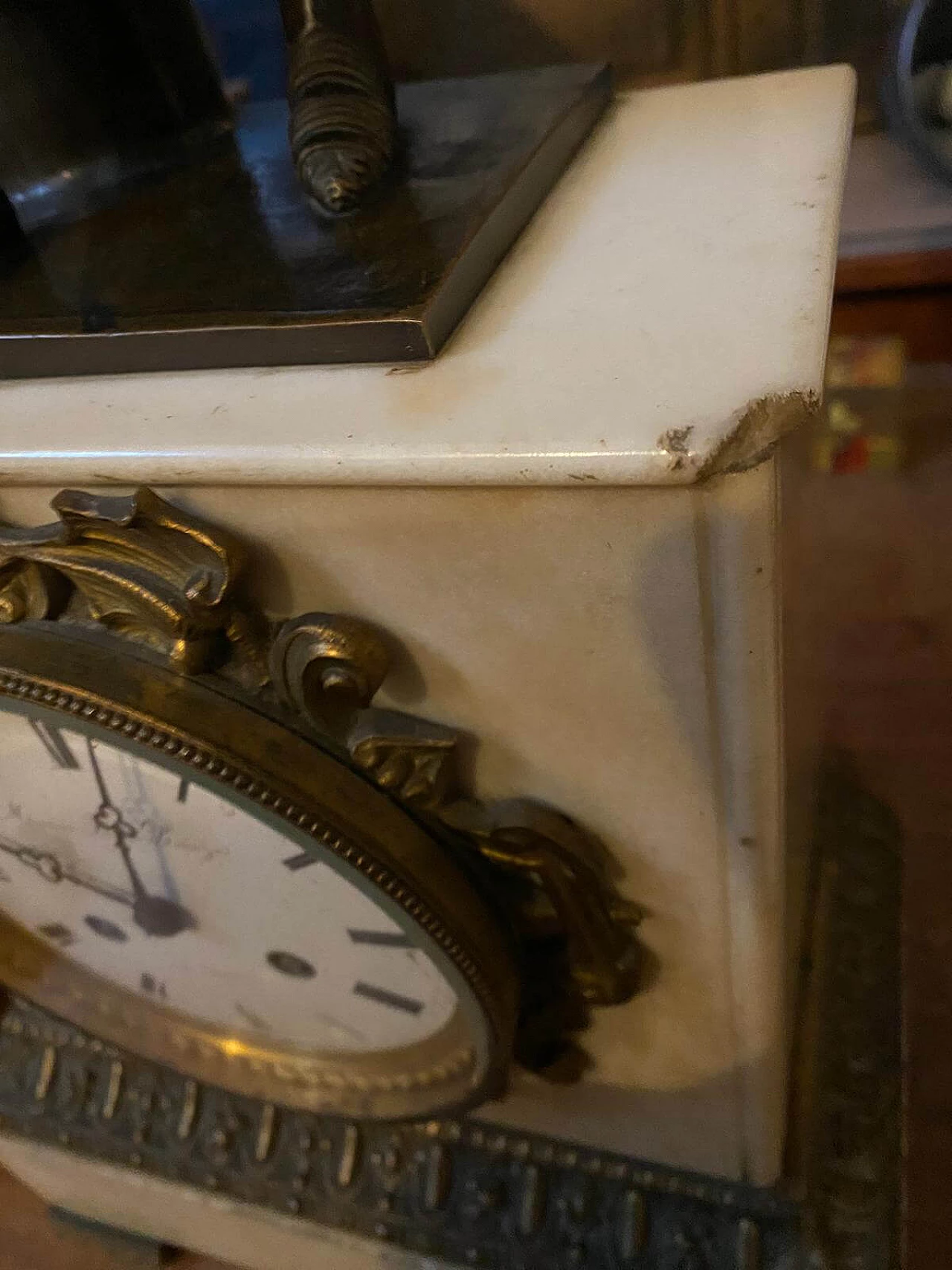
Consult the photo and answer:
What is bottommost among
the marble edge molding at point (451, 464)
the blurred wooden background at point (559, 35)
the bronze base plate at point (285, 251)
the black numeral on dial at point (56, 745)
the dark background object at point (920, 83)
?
the black numeral on dial at point (56, 745)

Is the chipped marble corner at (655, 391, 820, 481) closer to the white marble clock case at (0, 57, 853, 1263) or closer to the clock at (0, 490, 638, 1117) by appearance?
the white marble clock case at (0, 57, 853, 1263)

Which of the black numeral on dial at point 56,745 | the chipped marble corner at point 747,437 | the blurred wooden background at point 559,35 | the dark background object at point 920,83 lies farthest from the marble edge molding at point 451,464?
the dark background object at point 920,83

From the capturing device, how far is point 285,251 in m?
0.38

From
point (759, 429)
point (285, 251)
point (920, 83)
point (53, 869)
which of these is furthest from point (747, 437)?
point (920, 83)

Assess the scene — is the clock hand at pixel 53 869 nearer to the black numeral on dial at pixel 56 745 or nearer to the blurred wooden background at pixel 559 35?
the black numeral on dial at pixel 56 745

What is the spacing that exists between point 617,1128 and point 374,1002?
178 mm

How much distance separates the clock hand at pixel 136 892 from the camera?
0.45m

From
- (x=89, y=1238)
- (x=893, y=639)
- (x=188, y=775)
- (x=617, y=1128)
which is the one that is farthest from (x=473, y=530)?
(x=89, y=1238)

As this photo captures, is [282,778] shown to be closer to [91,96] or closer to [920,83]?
[91,96]

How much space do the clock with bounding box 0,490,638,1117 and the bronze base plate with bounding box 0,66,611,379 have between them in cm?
6

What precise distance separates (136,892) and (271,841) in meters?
0.12

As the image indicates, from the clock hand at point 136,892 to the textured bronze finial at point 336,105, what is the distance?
253mm

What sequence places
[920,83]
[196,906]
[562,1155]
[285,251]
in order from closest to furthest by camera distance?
[285,251] → [196,906] → [562,1155] → [920,83]

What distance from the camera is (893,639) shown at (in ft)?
2.71
